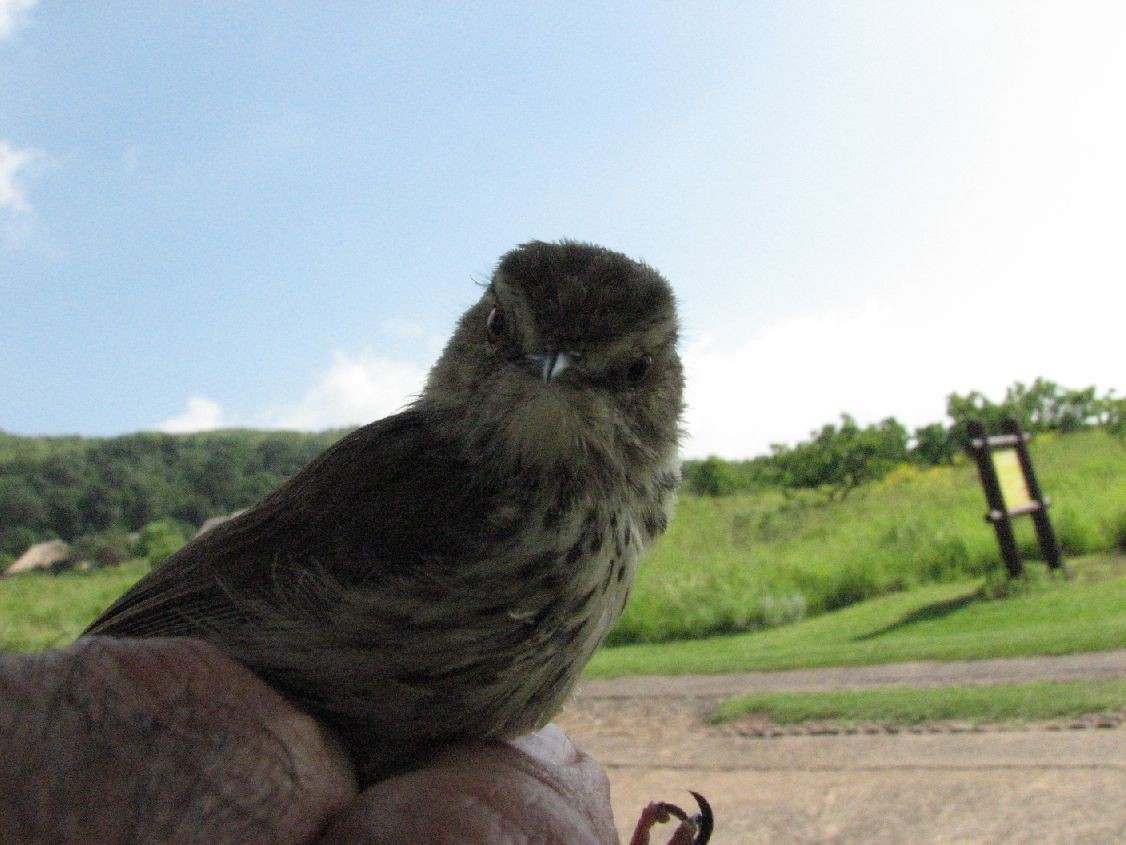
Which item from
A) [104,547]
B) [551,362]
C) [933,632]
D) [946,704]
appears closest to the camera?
[551,362]

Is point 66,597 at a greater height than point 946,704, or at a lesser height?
greater

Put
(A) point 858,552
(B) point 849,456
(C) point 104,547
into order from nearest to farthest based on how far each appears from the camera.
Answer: (C) point 104,547
(A) point 858,552
(B) point 849,456

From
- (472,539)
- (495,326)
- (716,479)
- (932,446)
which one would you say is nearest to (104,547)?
(495,326)

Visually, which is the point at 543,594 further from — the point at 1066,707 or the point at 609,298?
the point at 1066,707

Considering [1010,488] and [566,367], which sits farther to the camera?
[1010,488]

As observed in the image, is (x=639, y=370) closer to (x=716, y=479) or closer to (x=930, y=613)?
(x=930, y=613)

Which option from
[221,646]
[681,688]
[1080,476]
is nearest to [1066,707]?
[681,688]

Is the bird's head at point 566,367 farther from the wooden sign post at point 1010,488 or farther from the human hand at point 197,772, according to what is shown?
the wooden sign post at point 1010,488
